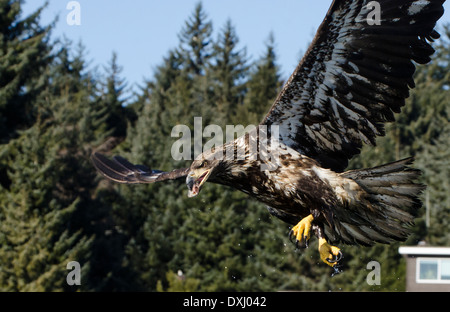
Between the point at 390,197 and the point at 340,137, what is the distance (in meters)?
0.82

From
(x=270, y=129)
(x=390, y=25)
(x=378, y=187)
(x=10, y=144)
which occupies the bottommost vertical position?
(x=378, y=187)

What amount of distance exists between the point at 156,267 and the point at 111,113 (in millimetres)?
16809

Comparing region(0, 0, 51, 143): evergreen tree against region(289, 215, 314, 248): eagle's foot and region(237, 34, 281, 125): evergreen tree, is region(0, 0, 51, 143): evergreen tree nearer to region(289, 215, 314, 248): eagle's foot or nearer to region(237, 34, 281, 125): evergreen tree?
region(237, 34, 281, 125): evergreen tree

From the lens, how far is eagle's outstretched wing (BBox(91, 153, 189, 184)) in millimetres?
9352

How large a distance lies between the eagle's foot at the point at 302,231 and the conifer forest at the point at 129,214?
2100cm

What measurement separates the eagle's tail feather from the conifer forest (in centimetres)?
2101

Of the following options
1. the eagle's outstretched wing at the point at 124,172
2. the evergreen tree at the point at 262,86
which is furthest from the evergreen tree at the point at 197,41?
the eagle's outstretched wing at the point at 124,172

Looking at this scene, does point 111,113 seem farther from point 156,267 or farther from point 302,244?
point 302,244

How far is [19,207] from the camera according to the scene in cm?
2819

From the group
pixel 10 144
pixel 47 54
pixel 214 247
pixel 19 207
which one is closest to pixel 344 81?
→ pixel 19 207

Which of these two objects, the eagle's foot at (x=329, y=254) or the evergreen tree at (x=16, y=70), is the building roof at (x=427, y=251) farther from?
the eagle's foot at (x=329, y=254)

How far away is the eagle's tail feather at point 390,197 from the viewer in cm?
778

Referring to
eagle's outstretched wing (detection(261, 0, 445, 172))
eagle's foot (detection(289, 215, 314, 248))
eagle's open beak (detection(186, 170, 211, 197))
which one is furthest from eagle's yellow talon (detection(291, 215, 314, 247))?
eagle's open beak (detection(186, 170, 211, 197))

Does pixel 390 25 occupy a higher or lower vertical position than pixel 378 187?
higher
